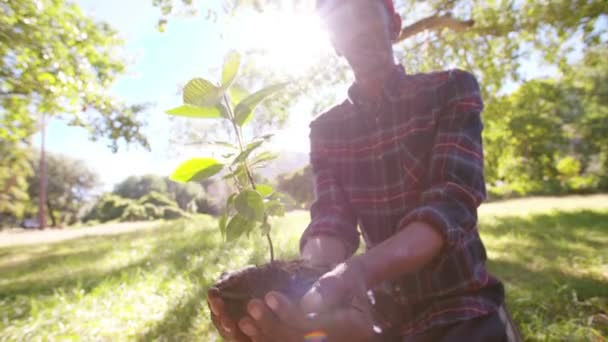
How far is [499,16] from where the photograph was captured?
6430mm

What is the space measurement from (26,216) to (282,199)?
44.2 metres

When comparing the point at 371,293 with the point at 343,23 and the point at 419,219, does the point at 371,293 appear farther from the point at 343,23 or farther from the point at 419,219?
the point at 343,23

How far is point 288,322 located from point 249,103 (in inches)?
19.4

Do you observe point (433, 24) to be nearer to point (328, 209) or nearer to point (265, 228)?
point (328, 209)

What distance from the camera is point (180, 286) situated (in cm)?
358

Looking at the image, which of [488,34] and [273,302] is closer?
[273,302]

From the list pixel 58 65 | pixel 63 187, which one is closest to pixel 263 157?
pixel 58 65

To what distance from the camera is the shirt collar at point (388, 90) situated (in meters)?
1.37

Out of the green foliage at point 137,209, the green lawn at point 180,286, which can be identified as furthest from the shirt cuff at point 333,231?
the green foliage at point 137,209

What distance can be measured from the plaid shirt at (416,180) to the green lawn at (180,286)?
1694 mm

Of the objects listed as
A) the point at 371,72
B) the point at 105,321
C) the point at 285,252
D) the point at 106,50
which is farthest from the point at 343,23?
the point at 106,50

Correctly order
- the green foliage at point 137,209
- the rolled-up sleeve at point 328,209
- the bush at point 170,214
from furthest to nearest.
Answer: the bush at point 170,214
the green foliage at point 137,209
the rolled-up sleeve at point 328,209

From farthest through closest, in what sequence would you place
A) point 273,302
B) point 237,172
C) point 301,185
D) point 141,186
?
1. point 141,186
2. point 301,185
3. point 237,172
4. point 273,302

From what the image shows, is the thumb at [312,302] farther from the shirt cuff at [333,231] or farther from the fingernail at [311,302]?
the shirt cuff at [333,231]
